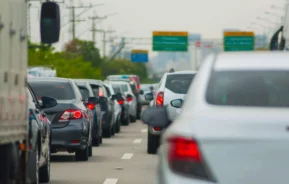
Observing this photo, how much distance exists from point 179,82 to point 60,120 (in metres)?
3.01

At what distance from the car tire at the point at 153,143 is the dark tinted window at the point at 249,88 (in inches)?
630

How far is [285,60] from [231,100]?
0.70 metres

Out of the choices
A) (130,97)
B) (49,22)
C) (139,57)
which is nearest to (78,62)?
(139,57)

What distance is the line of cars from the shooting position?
14.8 meters

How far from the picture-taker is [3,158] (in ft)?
34.8

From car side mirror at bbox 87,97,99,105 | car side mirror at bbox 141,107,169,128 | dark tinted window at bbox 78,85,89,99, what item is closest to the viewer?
car side mirror at bbox 141,107,169,128

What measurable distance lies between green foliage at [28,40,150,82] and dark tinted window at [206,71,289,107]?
1080 inches

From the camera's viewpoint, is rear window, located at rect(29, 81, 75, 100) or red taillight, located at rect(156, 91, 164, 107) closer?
rear window, located at rect(29, 81, 75, 100)

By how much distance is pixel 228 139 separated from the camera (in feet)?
22.6

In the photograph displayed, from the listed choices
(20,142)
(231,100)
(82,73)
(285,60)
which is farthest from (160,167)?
(82,73)

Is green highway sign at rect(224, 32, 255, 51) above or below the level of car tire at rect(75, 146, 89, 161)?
below

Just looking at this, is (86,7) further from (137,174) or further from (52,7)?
(52,7)

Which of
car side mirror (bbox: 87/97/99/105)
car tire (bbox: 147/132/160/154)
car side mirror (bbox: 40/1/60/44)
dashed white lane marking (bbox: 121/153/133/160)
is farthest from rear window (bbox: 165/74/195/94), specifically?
car side mirror (bbox: 40/1/60/44)

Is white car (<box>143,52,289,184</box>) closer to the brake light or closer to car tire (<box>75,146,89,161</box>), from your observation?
the brake light
